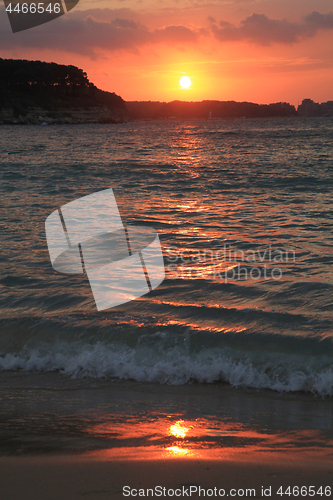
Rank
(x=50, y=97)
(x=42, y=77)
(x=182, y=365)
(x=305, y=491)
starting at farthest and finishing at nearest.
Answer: (x=42, y=77), (x=50, y=97), (x=182, y=365), (x=305, y=491)

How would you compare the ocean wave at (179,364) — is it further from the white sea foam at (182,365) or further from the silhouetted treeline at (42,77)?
the silhouetted treeline at (42,77)

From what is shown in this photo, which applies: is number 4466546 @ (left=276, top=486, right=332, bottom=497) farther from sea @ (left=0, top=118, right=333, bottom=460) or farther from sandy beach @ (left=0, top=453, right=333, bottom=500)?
sea @ (left=0, top=118, right=333, bottom=460)

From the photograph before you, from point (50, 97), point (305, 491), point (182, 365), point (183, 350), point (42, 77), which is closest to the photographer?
point (305, 491)

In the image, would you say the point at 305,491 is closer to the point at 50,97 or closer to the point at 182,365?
the point at 182,365

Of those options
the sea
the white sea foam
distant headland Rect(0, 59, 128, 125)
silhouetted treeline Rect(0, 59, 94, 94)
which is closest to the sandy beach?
the sea

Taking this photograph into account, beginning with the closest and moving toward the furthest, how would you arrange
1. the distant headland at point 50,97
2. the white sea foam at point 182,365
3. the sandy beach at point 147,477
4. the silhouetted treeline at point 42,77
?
the sandy beach at point 147,477
the white sea foam at point 182,365
the distant headland at point 50,97
the silhouetted treeline at point 42,77

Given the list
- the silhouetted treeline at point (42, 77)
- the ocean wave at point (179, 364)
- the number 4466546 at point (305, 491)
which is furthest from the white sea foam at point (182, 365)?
the silhouetted treeline at point (42, 77)

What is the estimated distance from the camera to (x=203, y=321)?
490cm

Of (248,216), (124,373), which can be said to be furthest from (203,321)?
(248,216)

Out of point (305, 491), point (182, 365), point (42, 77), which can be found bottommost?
point (182, 365)

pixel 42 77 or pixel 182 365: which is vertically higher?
pixel 42 77

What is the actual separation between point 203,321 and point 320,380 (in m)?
1.49

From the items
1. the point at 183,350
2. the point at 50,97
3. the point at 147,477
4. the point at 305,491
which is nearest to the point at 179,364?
the point at 183,350

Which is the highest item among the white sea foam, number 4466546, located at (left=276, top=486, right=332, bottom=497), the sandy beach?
the sandy beach
